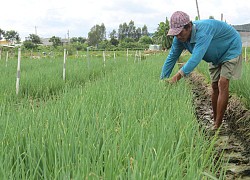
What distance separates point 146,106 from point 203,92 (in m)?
2.93

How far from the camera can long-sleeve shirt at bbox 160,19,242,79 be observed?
8.52 ft

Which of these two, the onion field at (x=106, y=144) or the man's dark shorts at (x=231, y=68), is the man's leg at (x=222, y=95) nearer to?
the man's dark shorts at (x=231, y=68)

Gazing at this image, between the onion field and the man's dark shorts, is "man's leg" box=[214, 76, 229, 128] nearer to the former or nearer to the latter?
the man's dark shorts

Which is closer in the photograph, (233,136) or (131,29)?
(233,136)

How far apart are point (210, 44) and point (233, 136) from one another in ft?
2.73

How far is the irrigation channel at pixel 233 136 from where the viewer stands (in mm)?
2104

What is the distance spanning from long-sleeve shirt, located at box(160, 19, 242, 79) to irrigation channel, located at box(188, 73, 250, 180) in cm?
56

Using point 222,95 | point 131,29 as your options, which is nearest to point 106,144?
point 222,95

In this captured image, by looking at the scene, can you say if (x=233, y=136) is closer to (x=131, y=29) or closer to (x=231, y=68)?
(x=231, y=68)

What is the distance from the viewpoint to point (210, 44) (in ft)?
9.46

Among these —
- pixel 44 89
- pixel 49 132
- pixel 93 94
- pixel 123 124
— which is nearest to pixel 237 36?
pixel 93 94

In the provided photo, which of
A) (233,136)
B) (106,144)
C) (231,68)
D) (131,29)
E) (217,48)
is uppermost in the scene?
(131,29)

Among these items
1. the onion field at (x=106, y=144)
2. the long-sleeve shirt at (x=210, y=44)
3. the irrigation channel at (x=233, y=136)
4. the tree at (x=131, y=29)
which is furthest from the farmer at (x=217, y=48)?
the tree at (x=131, y=29)

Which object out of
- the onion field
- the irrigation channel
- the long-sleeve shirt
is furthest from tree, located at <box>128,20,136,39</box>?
the onion field
